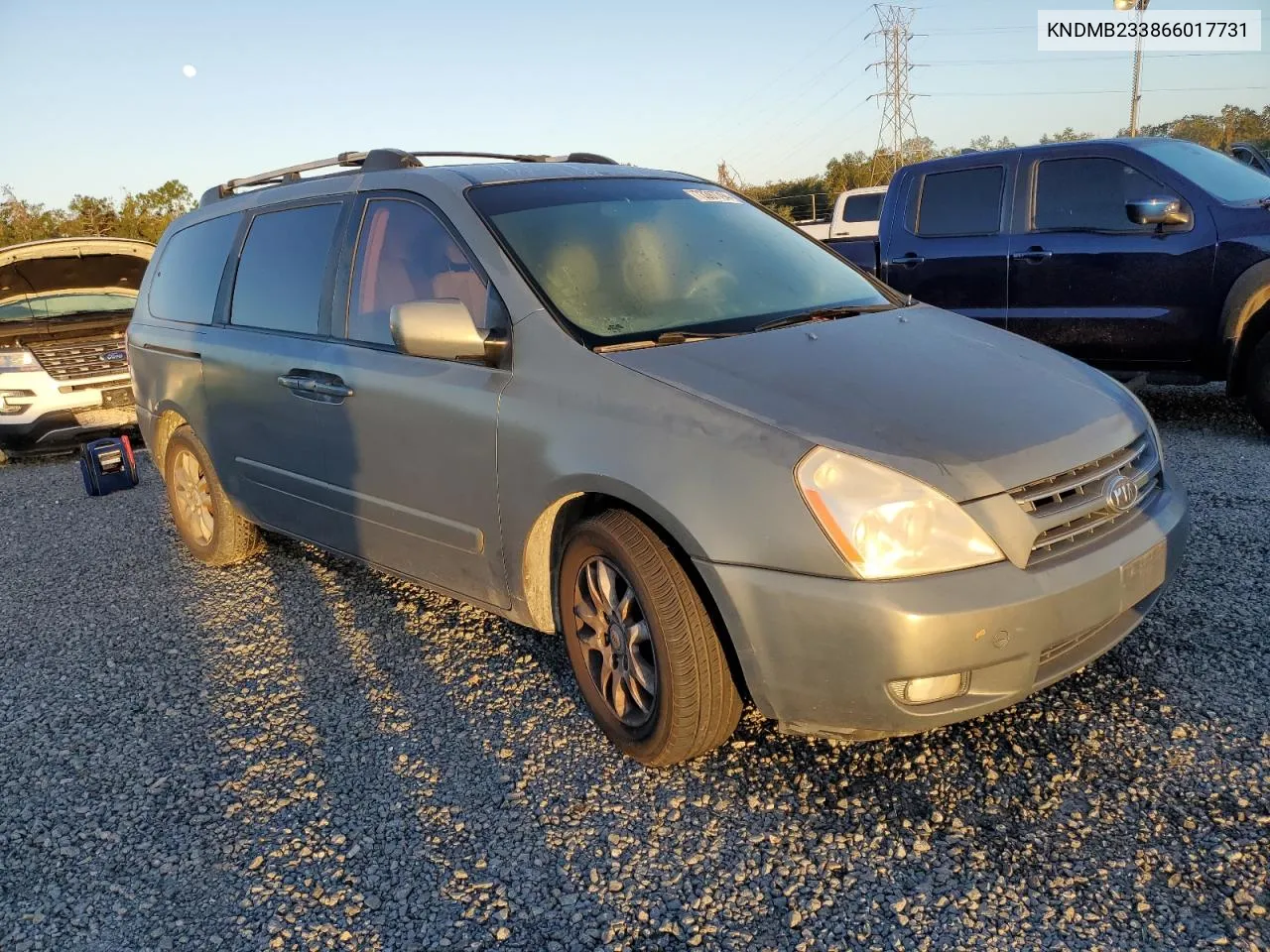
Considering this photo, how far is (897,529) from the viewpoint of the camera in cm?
229

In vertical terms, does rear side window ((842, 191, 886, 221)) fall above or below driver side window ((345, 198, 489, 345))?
below

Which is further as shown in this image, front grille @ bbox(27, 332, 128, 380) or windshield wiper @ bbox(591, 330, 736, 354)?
front grille @ bbox(27, 332, 128, 380)

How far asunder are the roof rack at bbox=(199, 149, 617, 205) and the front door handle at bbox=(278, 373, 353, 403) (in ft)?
2.93

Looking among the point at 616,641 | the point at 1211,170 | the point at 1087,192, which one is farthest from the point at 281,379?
the point at 1211,170

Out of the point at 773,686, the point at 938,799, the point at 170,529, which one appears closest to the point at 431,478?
the point at 773,686

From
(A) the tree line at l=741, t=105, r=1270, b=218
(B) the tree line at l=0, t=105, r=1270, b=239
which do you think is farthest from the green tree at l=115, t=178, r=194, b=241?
(A) the tree line at l=741, t=105, r=1270, b=218

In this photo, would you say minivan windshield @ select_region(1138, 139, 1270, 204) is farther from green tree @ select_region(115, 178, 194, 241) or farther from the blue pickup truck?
green tree @ select_region(115, 178, 194, 241)

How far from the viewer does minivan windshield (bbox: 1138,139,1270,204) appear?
5934 mm

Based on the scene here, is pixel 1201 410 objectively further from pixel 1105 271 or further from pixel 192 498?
pixel 192 498

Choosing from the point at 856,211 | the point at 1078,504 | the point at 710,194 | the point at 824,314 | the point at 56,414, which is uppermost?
the point at 710,194

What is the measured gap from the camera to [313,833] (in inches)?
104

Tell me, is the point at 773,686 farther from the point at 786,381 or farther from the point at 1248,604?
the point at 1248,604

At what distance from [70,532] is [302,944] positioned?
4839 mm

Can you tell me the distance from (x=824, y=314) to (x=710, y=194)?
95 cm
